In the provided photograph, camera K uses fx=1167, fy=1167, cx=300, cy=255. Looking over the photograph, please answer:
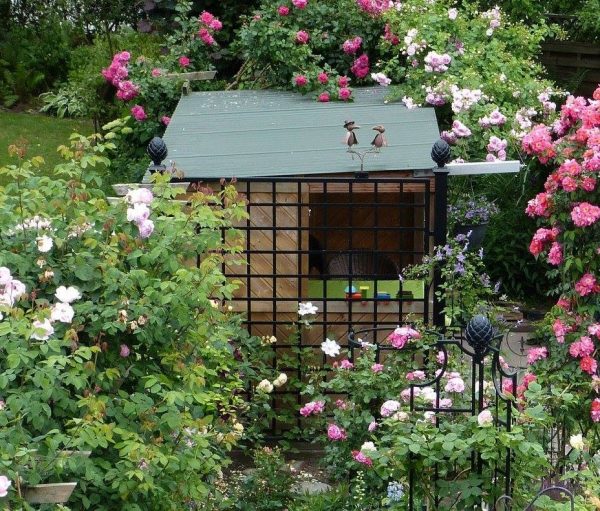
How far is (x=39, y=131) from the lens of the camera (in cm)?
1220

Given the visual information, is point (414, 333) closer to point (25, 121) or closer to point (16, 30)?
point (25, 121)

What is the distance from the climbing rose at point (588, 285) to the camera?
15.9 ft

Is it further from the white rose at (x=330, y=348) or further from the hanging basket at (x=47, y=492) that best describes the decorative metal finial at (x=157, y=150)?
the hanging basket at (x=47, y=492)

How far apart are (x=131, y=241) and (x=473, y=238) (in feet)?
12.4

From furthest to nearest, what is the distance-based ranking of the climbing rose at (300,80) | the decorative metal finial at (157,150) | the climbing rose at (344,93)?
the climbing rose at (300,80), the climbing rose at (344,93), the decorative metal finial at (157,150)

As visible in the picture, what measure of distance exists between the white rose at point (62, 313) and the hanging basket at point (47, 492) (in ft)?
1.60

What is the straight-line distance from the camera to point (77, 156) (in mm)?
4062

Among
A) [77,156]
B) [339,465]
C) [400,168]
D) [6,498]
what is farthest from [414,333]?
[6,498]

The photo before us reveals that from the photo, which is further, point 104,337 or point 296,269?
point 296,269

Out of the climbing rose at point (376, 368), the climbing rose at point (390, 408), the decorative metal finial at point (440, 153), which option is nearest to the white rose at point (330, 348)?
the climbing rose at point (376, 368)

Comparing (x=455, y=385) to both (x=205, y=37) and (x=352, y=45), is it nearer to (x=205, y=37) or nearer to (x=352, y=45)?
(x=352, y=45)

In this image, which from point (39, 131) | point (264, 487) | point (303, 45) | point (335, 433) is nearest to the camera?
point (335, 433)

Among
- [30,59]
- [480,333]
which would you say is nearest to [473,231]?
[480,333]

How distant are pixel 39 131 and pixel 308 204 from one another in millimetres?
7219
